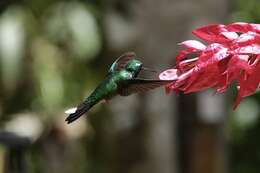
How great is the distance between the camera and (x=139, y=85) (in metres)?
1.02

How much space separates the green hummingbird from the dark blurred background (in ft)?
5.34

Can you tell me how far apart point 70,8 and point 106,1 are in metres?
0.66

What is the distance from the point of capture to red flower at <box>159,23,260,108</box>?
0.93 metres

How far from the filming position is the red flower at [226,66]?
931 millimetres

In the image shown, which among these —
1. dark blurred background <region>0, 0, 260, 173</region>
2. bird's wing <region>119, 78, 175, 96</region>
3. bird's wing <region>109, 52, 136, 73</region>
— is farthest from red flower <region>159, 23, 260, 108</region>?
dark blurred background <region>0, 0, 260, 173</region>

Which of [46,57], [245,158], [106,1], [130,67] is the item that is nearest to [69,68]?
[46,57]

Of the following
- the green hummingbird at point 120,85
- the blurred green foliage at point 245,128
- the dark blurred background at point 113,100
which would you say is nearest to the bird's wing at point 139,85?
the green hummingbird at point 120,85

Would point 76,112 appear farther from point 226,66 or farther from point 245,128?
point 245,128

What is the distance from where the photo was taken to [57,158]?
389 centimetres

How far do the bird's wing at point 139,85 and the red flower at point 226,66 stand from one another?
0.04 feet

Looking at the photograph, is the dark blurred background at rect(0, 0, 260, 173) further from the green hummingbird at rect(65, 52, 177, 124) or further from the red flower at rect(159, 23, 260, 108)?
the red flower at rect(159, 23, 260, 108)

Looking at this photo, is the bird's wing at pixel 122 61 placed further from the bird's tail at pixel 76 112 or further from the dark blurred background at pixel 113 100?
the dark blurred background at pixel 113 100

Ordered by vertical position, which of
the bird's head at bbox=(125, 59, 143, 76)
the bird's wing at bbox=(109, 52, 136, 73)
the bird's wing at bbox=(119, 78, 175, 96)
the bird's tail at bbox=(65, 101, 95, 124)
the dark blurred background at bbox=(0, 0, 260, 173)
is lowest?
the bird's tail at bbox=(65, 101, 95, 124)

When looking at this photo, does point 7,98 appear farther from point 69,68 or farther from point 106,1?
point 106,1
